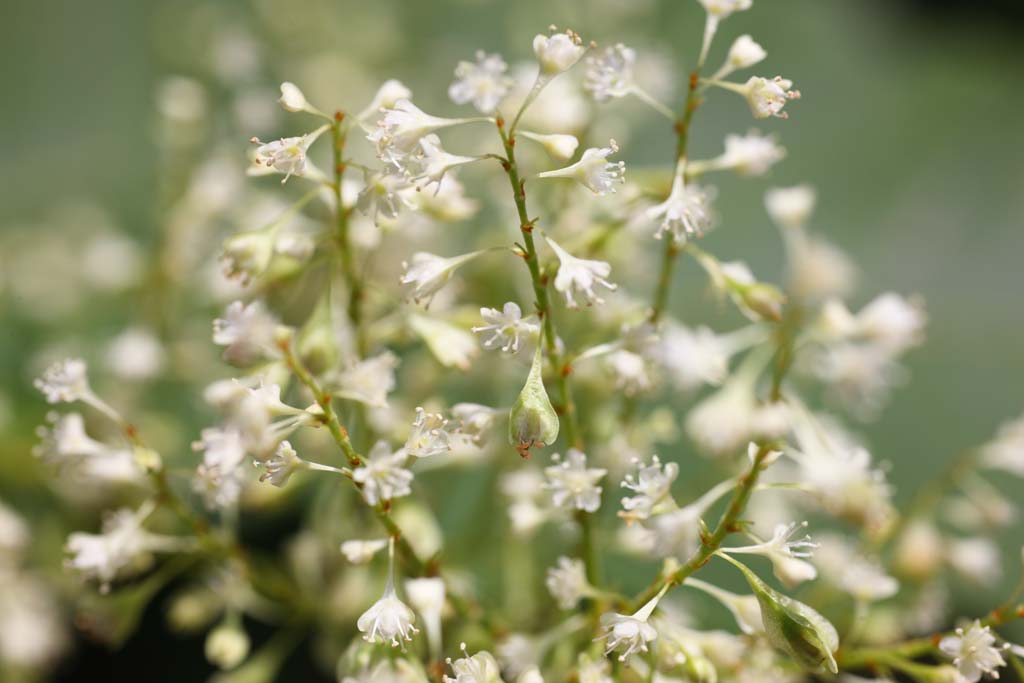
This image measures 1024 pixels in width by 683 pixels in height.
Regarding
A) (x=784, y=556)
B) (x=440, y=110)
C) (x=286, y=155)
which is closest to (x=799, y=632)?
(x=784, y=556)

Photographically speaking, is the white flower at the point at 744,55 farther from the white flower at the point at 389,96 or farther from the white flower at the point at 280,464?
the white flower at the point at 280,464

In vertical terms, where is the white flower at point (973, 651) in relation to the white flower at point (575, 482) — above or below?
below

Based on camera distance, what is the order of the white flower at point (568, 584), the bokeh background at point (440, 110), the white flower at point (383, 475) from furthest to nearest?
the bokeh background at point (440, 110), the white flower at point (568, 584), the white flower at point (383, 475)

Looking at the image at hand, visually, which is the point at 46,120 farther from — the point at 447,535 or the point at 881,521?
the point at 881,521

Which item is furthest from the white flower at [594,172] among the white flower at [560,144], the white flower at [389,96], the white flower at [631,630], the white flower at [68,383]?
the white flower at [68,383]

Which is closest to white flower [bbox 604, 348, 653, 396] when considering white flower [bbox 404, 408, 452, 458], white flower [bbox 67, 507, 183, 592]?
white flower [bbox 404, 408, 452, 458]

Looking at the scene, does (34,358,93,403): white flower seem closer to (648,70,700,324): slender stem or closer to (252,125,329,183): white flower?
(252,125,329,183): white flower

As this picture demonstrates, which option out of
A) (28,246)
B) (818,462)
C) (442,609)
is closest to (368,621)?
(442,609)
